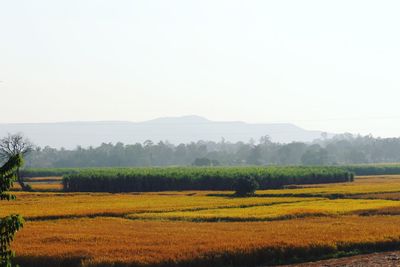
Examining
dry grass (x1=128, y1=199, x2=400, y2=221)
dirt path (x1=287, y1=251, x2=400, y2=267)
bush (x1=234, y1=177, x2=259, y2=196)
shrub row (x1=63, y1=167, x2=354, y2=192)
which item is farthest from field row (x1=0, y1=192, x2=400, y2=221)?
shrub row (x1=63, y1=167, x2=354, y2=192)

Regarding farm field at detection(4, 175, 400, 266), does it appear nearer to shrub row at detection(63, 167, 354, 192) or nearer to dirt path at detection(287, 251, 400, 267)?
dirt path at detection(287, 251, 400, 267)

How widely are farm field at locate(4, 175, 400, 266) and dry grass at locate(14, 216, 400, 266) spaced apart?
5 centimetres

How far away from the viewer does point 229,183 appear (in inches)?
4277

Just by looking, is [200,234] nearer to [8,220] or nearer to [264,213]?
[264,213]

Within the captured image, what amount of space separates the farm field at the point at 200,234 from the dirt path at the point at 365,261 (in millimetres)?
1169

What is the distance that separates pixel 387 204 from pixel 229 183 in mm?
43980

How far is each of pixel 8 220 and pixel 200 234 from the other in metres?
26.3

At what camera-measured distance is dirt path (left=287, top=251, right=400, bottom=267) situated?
116ft

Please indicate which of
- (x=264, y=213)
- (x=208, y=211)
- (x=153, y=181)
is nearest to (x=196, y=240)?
(x=264, y=213)

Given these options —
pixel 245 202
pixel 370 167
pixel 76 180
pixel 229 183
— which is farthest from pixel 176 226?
pixel 370 167

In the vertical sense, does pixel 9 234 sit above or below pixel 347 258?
above

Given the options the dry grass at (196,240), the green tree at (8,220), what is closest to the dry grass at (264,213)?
the dry grass at (196,240)

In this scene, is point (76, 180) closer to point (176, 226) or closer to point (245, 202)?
point (245, 202)

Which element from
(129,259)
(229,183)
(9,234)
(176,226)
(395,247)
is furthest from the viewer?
(229,183)
